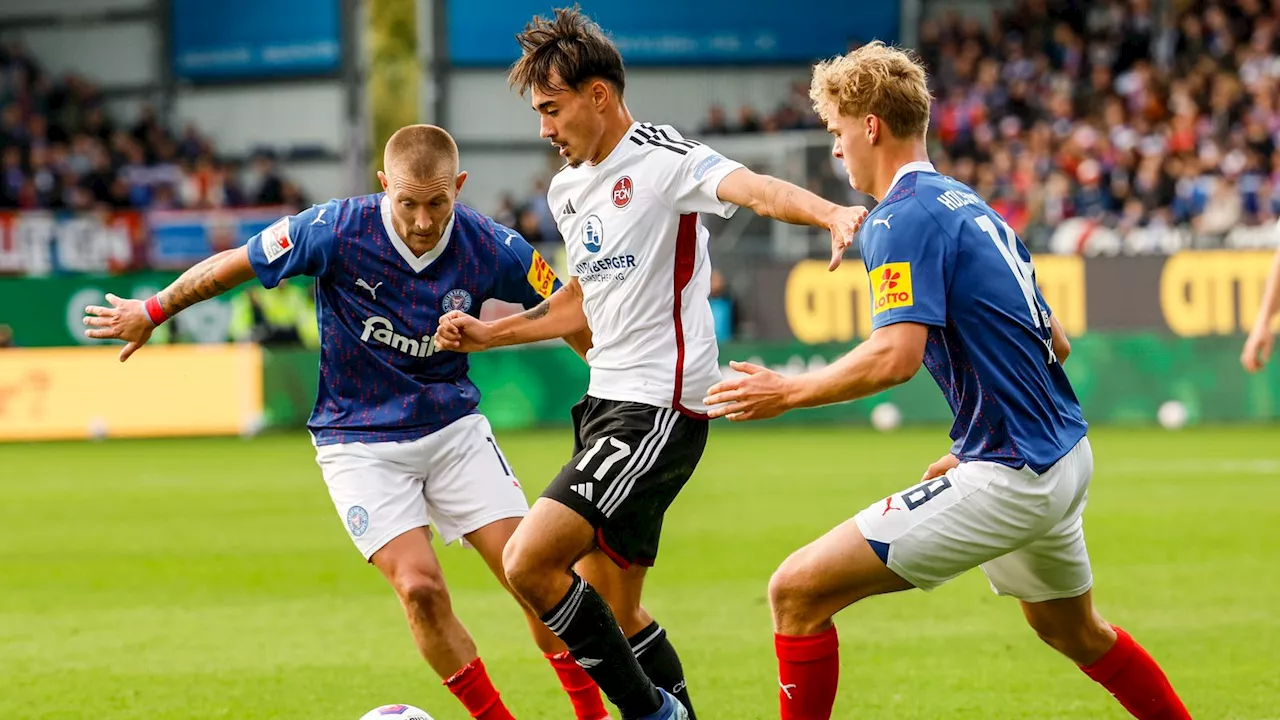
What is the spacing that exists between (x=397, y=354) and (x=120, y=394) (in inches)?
609

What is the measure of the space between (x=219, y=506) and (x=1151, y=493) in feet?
26.0

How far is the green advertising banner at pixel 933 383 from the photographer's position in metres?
20.0

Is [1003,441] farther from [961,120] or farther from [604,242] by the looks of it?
[961,120]

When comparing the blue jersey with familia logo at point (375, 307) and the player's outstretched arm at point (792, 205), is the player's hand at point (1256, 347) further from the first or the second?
the blue jersey with familia logo at point (375, 307)

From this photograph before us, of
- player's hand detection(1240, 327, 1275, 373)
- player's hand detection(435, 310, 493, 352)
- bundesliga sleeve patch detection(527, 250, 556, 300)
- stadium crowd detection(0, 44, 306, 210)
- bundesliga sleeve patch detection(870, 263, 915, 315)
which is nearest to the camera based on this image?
bundesliga sleeve patch detection(870, 263, 915, 315)

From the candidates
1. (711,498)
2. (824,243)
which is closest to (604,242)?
(711,498)

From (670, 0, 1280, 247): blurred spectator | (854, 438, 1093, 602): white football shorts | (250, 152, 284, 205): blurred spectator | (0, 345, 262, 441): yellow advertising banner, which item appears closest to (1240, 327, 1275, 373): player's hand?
(854, 438, 1093, 602): white football shorts

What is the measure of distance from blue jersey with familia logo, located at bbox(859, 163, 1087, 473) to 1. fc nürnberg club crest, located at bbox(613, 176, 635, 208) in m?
1.07

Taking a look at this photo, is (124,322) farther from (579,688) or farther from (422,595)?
(579,688)

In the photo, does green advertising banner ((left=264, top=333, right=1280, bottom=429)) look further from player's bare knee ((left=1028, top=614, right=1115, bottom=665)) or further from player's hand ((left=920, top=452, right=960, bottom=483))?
player's hand ((left=920, top=452, right=960, bottom=483))

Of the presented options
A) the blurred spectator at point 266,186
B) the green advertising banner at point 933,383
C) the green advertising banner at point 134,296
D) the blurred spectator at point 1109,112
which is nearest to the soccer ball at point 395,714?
the green advertising banner at point 933,383

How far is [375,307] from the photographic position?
6164 millimetres

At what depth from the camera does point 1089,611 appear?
203 inches

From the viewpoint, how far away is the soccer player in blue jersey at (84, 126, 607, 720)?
6000 millimetres
